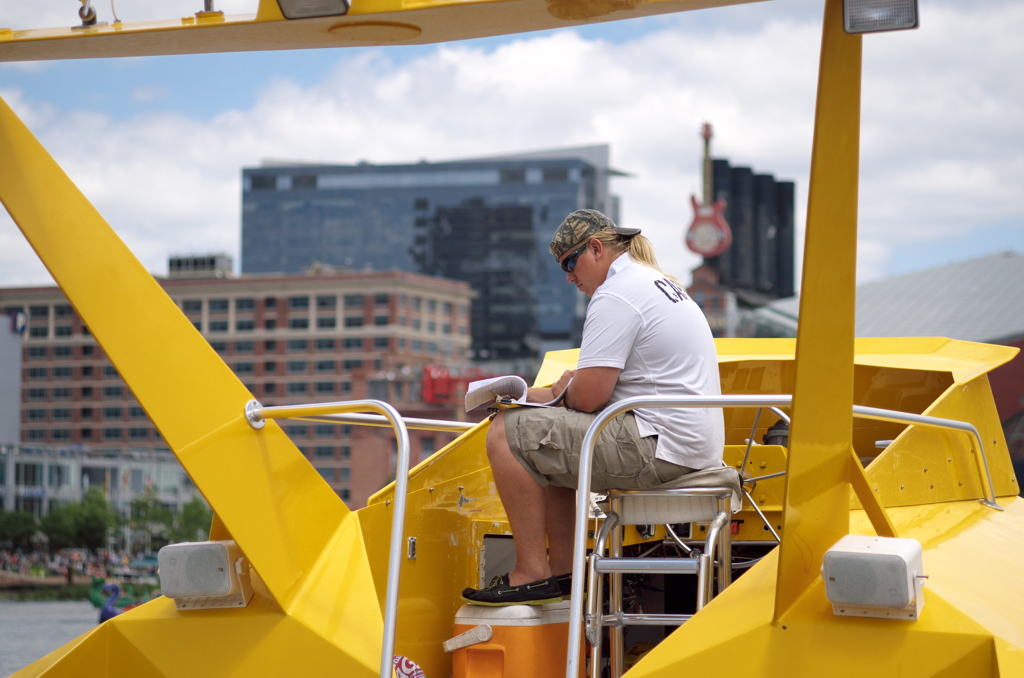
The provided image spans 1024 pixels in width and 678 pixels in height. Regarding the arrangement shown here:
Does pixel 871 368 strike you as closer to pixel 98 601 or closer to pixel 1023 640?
pixel 1023 640

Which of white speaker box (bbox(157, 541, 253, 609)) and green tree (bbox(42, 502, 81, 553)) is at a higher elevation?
white speaker box (bbox(157, 541, 253, 609))

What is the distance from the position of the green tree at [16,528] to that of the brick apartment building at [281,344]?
1243 inches

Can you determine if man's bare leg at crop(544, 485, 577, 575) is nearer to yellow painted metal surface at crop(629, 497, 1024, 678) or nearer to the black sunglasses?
the black sunglasses

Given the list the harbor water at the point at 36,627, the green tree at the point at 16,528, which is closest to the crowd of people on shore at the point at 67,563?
the green tree at the point at 16,528

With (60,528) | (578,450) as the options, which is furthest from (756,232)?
(578,450)

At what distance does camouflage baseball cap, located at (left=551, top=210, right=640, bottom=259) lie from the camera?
405cm

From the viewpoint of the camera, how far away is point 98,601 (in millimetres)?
21016

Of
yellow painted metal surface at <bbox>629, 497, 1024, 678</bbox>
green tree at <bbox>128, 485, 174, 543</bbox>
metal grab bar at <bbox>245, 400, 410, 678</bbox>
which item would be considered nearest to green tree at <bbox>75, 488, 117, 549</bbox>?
green tree at <bbox>128, 485, 174, 543</bbox>

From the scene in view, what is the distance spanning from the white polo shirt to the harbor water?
2065 centimetres

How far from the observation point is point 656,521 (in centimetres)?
366

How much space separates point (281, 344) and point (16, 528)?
44.5 metres

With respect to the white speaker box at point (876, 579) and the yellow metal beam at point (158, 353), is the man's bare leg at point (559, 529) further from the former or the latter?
the white speaker box at point (876, 579)

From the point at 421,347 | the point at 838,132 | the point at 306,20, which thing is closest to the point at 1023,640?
the point at 838,132

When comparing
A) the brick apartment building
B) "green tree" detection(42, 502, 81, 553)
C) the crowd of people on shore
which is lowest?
the crowd of people on shore
